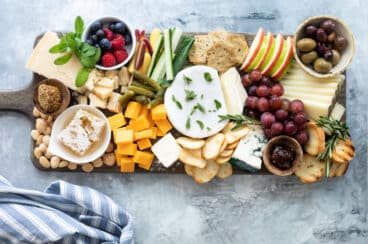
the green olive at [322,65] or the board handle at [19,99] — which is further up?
the green olive at [322,65]

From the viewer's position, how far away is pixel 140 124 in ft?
8.18

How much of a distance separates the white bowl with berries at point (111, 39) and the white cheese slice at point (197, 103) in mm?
252

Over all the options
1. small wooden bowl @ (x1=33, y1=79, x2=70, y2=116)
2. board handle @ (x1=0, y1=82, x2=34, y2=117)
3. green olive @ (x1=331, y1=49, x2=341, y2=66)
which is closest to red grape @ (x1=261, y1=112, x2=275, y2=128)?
green olive @ (x1=331, y1=49, x2=341, y2=66)

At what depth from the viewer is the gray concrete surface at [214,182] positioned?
264 centimetres

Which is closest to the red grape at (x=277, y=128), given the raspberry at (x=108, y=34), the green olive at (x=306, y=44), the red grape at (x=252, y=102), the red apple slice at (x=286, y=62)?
the red grape at (x=252, y=102)

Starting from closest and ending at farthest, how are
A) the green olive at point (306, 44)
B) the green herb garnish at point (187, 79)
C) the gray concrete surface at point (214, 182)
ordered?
the green olive at point (306, 44), the green herb garnish at point (187, 79), the gray concrete surface at point (214, 182)

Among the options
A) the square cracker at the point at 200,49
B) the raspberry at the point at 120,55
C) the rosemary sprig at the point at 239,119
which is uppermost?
the square cracker at the point at 200,49

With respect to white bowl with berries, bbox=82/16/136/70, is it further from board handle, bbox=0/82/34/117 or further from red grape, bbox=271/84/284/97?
red grape, bbox=271/84/284/97

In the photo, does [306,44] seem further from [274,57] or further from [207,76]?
[207,76]

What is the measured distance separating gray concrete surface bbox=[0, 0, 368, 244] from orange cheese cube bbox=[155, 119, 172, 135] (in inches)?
9.5

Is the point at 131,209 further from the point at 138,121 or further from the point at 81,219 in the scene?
the point at 138,121

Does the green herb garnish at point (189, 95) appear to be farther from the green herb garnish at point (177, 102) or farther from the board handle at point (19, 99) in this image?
the board handle at point (19, 99)

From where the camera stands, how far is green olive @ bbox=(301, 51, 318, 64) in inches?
94.8

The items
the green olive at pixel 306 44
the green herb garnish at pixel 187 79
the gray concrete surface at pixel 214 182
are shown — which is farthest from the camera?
the gray concrete surface at pixel 214 182
